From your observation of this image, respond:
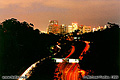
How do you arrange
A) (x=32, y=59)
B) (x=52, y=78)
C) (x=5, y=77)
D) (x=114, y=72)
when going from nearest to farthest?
1. (x=114, y=72)
2. (x=5, y=77)
3. (x=52, y=78)
4. (x=32, y=59)

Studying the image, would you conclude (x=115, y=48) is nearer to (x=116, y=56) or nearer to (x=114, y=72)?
(x=116, y=56)

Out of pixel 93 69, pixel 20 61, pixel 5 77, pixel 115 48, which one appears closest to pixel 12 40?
pixel 20 61

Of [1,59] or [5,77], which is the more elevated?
[1,59]

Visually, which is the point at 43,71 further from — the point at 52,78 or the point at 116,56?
the point at 116,56

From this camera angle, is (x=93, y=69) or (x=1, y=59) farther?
(x=1, y=59)

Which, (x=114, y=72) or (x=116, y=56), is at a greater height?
(x=116, y=56)

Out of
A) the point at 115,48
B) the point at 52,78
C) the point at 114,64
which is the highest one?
the point at 115,48

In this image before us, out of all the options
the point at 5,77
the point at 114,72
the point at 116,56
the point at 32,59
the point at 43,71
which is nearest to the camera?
the point at 114,72

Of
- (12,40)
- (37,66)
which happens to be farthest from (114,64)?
(12,40)

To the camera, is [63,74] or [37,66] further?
[37,66]
